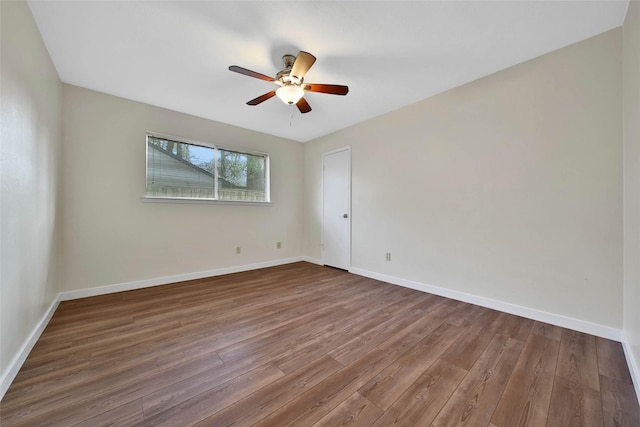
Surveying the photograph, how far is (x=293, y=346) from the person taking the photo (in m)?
1.76

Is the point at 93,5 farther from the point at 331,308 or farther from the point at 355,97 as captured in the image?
the point at 331,308

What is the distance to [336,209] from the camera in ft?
13.7

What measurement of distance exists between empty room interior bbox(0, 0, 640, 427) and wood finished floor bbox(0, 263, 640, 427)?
0.02 metres

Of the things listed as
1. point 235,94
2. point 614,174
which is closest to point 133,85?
point 235,94

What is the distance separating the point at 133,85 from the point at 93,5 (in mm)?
1127

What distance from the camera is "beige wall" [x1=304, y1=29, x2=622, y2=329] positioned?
74.9 inches

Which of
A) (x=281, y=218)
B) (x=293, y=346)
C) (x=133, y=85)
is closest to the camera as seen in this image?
(x=293, y=346)

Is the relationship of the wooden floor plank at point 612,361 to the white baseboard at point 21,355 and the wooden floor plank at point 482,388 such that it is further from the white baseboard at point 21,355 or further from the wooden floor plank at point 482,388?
the white baseboard at point 21,355

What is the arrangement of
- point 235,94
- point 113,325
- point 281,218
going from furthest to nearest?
1. point 281,218
2. point 235,94
3. point 113,325

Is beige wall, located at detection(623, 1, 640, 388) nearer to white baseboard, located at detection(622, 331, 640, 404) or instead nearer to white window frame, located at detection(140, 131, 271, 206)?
white baseboard, located at detection(622, 331, 640, 404)

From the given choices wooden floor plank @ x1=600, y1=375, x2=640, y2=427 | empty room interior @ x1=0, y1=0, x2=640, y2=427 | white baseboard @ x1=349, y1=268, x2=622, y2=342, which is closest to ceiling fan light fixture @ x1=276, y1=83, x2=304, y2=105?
empty room interior @ x1=0, y1=0, x2=640, y2=427

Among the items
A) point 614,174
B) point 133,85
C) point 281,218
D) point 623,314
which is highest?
point 133,85

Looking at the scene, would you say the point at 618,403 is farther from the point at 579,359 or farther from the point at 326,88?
the point at 326,88

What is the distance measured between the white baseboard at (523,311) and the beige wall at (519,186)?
0.04m
